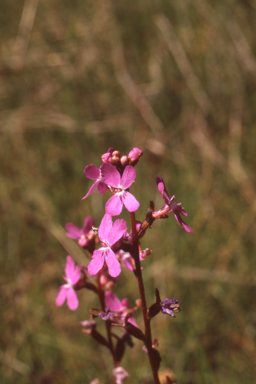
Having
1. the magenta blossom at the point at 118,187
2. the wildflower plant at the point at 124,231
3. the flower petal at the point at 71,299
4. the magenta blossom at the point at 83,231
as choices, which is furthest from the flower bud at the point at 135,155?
the flower petal at the point at 71,299

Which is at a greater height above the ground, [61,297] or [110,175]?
[110,175]

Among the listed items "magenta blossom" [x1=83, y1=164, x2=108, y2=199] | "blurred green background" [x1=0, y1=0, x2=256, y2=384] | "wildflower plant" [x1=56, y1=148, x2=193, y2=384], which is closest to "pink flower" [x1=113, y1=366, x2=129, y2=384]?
"wildflower plant" [x1=56, y1=148, x2=193, y2=384]

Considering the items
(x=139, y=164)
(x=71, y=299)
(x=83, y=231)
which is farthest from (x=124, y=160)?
(x=139, y=164)

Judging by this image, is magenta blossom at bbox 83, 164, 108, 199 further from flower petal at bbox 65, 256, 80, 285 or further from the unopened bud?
flower petal at bbox 65, 256, 80, 285

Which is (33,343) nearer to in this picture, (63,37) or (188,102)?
(188,102)

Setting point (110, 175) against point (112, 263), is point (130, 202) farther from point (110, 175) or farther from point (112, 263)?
point (112, 263)
